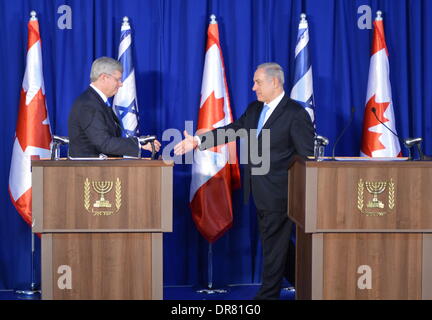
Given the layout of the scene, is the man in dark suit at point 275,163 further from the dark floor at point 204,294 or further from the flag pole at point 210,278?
the flag pole at point 210,278

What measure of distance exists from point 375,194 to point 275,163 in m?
0.91

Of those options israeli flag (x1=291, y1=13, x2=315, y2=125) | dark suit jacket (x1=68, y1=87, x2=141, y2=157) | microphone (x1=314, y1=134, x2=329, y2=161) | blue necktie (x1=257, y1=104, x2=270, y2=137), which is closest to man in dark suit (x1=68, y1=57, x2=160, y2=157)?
dark suit jacket (x1=68, y1=87, x2=141, y2=157)

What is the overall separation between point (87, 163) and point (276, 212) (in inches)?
55.7

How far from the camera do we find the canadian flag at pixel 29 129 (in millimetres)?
5336

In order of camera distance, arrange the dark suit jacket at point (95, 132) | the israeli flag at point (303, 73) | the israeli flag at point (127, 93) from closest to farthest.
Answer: the dark suit jacket at point (95, 132) < the israeli flag at point (127, 93) < the israeli flag at point (303, 73)

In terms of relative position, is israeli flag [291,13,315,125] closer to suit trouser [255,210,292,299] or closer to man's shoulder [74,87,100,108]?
suit trouser [255,210,292,299]

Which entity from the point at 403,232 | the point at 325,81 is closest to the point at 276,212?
the point at 403,232

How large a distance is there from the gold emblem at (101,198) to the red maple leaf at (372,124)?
264 centimetres

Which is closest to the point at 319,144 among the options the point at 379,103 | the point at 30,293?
the point at 379,103

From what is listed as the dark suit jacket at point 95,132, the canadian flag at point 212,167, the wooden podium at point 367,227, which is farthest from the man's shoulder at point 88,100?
the wooden podium at point 367,227

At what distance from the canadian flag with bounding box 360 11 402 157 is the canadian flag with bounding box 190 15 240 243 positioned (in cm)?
125
